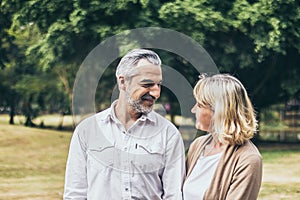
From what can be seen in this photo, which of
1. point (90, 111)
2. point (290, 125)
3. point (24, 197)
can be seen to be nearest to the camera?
point (90, 111)

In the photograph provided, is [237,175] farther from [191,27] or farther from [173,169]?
[191,27]

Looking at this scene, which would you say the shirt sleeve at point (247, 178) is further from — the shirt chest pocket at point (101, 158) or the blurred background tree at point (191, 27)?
the blurred background tree at point (191, 27)

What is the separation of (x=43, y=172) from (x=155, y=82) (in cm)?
787

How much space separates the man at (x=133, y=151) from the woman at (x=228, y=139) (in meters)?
0.11

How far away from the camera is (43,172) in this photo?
9531 millimetres

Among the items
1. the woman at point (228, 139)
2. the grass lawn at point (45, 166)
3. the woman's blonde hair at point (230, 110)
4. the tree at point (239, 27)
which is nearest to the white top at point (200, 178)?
the woman at point (228, 139)

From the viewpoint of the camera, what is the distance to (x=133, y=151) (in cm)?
201

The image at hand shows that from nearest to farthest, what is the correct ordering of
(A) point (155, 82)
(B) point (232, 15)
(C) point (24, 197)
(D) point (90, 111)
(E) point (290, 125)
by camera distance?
(A) point (155, 82), (D) point (90, 111), (C) point (24, 197), (B) point (232, 15), (E) point (290, 125)

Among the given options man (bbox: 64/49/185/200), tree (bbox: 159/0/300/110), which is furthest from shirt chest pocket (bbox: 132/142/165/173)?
tree (bbox: 159/0/300/110)

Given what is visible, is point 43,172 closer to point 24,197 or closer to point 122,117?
point 24,197

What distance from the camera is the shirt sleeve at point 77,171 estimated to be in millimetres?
2025

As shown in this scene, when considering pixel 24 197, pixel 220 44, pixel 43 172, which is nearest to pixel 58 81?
pixel 43 172

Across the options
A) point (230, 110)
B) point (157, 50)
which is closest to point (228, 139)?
point (230, 110)

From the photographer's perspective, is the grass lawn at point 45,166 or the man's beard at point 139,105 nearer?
the man's beard at point 139,105
